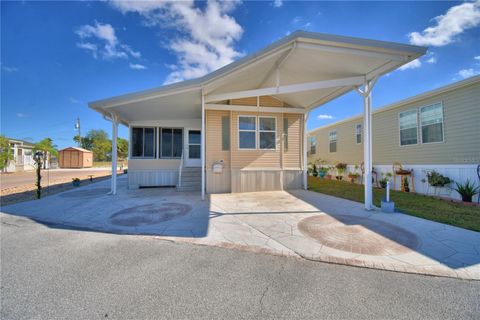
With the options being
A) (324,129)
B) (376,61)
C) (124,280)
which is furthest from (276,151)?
(324,129)

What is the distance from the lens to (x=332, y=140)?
549 inches

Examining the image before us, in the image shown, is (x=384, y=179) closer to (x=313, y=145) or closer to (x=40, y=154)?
(x=313, y=145)

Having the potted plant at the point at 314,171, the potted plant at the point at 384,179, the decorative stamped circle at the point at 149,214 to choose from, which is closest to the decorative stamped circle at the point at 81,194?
the decorative stamped circle at the point at 149,214

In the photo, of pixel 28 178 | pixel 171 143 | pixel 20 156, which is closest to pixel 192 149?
pixel 171 143

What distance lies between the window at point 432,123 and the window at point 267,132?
5.86 metres

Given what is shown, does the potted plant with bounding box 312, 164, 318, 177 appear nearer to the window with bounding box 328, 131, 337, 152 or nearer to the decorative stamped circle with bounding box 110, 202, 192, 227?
the window with bounding box 328, 131, 337, 152

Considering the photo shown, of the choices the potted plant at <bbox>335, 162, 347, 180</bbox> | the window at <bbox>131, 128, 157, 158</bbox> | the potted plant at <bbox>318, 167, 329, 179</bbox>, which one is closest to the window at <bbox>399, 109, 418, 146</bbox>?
the potted plant at <bbox>335, 162, 347, 180</bbox>

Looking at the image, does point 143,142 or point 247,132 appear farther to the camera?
point 143,142

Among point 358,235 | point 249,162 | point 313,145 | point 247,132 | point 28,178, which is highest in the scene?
point 313,145

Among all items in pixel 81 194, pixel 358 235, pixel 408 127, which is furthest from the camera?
pixel 408 127

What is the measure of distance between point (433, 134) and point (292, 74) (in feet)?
19.9

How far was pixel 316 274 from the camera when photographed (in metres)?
2.28

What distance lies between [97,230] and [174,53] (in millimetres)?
10691

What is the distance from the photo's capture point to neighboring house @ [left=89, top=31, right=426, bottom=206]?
4895 millimetres
